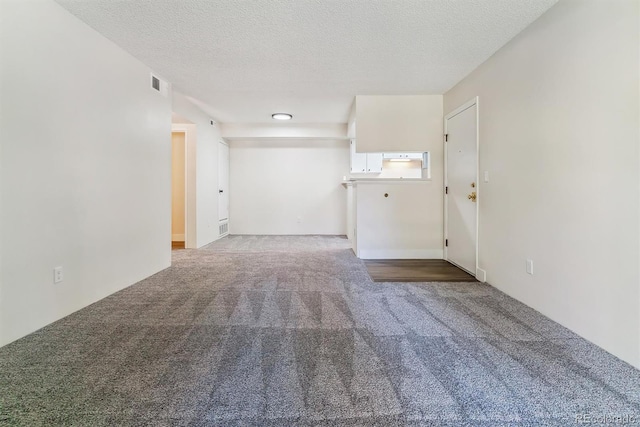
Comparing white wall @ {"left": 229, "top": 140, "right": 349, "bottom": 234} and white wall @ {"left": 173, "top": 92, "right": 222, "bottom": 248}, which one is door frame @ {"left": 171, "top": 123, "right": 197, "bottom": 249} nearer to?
white wall @ {"left": 173, "top": 92, "right": 222, "bottom": 248}

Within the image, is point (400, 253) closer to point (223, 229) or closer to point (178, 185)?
point (223, 229)

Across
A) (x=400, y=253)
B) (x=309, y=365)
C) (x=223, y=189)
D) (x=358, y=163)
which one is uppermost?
(x=358, y=163)

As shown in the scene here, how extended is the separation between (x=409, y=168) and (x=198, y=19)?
5.07 m

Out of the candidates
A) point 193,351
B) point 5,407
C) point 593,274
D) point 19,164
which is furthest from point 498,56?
point 5,407

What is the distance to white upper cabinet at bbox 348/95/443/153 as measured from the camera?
396 cm

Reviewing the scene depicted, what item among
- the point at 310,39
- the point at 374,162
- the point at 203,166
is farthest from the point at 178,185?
Result: the point at 310,39

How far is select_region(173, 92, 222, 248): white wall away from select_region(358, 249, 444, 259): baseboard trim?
9.48ft

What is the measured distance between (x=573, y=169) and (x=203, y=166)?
4.90 m

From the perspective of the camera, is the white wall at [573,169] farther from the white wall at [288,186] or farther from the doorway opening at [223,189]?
the doorway opening at [223,189]

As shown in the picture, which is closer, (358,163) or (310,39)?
(310,39)

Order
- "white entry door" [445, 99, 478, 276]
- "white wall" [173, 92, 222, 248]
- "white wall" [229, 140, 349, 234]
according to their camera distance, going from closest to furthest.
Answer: "white entry door" [445, 99, 478, 276] → "white wall" [173, 92, 222, 248] → "white wall" [229, 140, 349, 234]

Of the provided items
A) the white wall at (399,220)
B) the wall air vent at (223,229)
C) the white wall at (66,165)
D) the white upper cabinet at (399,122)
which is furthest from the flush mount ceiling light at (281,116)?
the wall air vent at (223,229)

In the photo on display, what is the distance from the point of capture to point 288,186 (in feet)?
20.7

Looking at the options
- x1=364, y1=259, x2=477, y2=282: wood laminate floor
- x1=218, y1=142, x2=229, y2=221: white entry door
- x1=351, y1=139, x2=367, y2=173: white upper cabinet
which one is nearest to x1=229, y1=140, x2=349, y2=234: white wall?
x1=218, y1=142, x2=229, y2=221: white entry door
